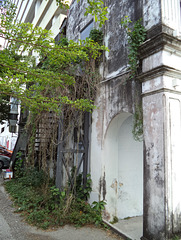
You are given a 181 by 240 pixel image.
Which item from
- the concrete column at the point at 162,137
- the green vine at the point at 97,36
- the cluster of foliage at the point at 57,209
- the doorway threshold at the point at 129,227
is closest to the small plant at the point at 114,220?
the doorway threshold at the point at 129,227

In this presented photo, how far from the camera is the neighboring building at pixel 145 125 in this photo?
149 inches

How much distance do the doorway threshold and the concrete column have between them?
74 centimetres

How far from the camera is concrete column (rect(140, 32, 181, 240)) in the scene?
3670 millimetres

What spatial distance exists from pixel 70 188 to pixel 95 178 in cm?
90

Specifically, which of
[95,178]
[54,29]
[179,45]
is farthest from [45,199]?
[54,29]

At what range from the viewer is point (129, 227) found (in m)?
5.25

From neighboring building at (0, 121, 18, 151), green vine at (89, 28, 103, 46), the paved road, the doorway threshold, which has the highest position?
green vine at (89, 28, 103, 46)

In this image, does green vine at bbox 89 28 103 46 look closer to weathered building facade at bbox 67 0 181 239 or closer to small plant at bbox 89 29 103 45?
small plant at bbox 89 29 103 45

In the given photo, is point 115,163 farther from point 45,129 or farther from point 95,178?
point 45,129

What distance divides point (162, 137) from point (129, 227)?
9.68 feet

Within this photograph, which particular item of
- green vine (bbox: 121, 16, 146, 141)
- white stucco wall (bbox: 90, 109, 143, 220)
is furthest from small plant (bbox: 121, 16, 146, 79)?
white stucco wall (bbox: 90, 109, 143, 220)

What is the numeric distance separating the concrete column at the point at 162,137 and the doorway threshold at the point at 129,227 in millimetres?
740

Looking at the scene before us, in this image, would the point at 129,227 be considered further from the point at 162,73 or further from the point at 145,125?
the point at 162,73

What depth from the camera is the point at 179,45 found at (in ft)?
13.5
